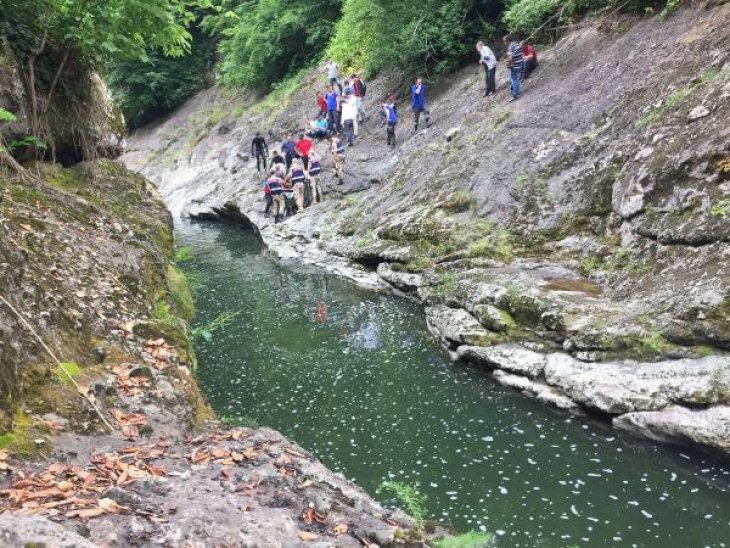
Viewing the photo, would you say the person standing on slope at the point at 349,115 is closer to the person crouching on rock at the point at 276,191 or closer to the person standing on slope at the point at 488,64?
the person crouching on rock at the point at 276,191

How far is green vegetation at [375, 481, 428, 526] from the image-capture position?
6.22 meters

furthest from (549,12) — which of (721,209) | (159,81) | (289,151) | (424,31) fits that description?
(159,81)

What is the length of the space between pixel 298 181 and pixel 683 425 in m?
17.4

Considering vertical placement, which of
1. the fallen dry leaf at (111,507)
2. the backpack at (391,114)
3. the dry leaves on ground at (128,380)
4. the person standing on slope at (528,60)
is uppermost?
the person standing on slope at (528,60)

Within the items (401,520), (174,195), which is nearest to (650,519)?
(401,520)

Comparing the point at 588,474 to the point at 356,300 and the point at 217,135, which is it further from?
the point at 217,135

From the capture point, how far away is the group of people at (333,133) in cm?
1922

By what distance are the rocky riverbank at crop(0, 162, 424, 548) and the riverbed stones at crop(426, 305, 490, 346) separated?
4987 mm

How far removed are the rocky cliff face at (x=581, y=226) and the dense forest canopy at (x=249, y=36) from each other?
2.04 metres

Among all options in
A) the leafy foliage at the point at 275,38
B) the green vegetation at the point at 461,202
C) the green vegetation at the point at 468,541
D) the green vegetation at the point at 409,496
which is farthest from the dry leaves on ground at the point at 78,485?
the leafy foliage at the point at 275,38

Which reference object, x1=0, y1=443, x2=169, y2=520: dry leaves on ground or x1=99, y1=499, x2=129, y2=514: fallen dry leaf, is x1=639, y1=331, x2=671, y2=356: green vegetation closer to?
x1=0, y1=443, x2=169, y2=520: dry leaves on ground

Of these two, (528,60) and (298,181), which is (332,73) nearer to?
(298,181)

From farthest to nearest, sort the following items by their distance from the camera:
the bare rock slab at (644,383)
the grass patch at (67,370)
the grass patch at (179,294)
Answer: the grass patch at (179,294) < the bare rock slab at (644,383) < the grass patch at (67,370)

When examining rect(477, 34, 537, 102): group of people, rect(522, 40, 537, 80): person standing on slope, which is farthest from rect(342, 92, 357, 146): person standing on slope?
rect(522, 40, 537, 80): person standing on slope
